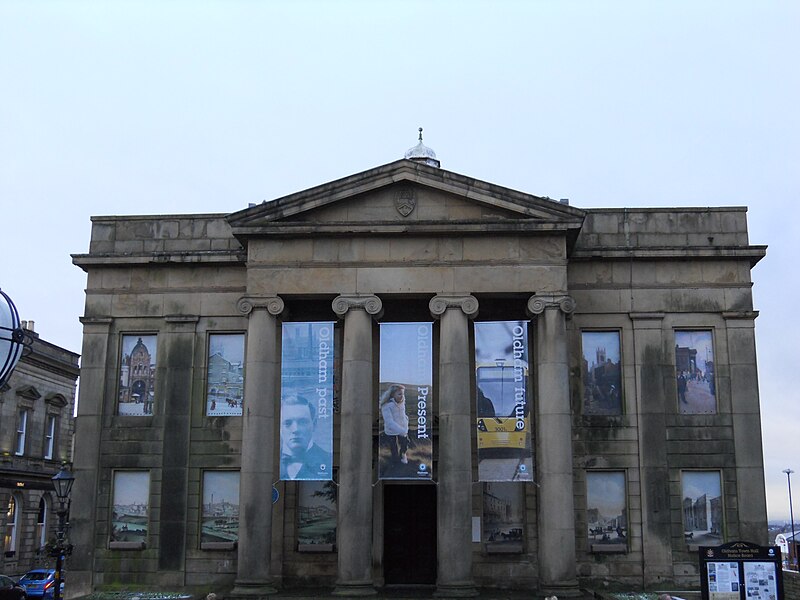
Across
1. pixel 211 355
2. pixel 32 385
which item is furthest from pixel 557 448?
pixel 32 385

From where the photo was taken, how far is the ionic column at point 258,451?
24.6m

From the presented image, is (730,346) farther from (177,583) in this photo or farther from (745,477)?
(177,583)

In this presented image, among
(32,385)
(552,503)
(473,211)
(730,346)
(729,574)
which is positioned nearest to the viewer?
(729,574)

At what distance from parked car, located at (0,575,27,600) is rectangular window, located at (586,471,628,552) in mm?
21008

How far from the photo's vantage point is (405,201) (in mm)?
26281

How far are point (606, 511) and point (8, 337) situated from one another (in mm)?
21658

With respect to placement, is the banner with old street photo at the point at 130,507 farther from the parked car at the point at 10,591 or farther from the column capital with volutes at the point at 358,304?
the column capital with volutes at the point at 358,304

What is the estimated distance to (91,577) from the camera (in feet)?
90.5

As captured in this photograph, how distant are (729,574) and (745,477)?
757 centimetres

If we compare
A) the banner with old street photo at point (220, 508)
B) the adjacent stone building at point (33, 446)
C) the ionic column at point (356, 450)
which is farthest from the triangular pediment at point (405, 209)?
the adjacent stone building at point (33, 446)

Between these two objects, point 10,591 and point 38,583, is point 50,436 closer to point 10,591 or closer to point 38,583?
point 38,583

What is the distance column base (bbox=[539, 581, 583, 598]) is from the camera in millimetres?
23812

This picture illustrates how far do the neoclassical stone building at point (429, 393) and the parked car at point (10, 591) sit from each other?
6710mm

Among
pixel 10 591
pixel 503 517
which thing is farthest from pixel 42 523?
pixel 503 517
